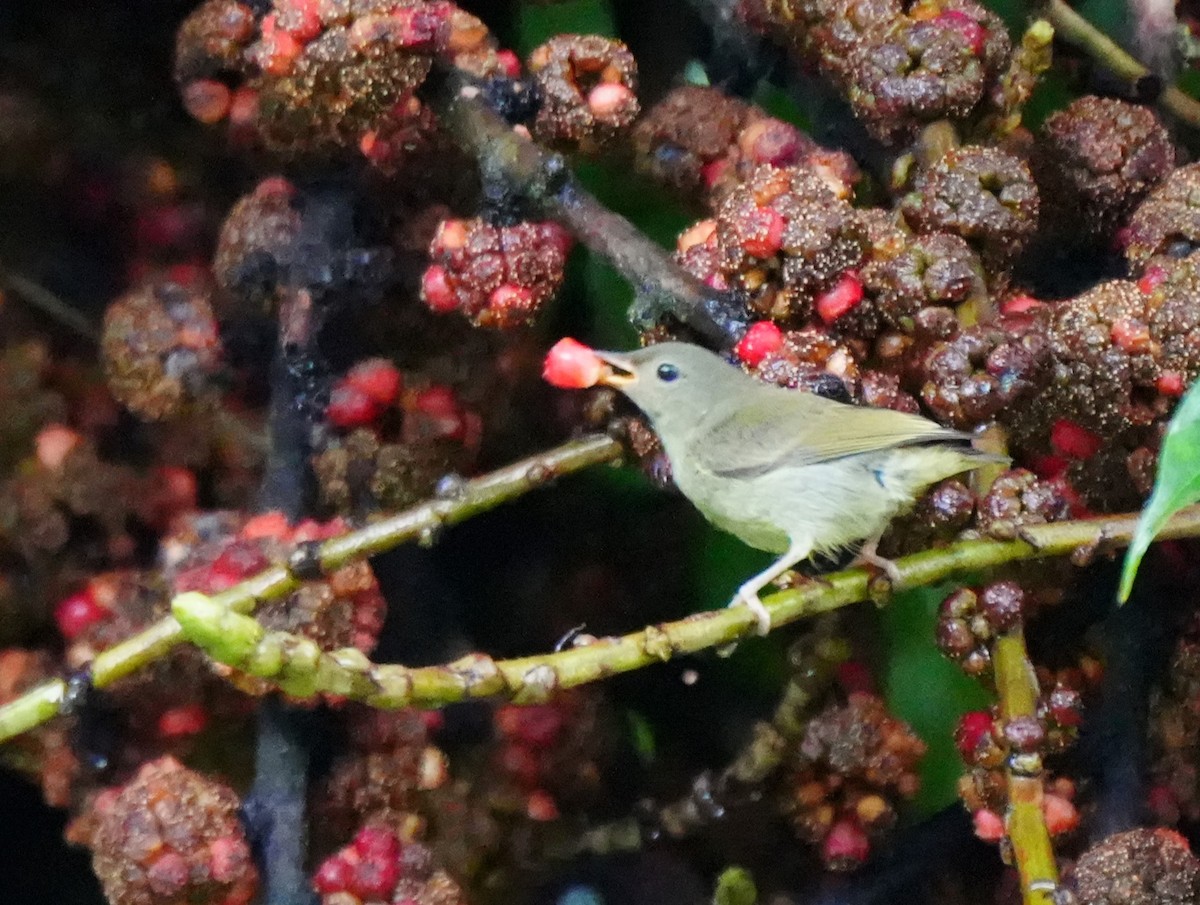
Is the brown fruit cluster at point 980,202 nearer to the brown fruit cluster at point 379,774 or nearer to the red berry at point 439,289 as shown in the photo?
the red berry at point 439,289

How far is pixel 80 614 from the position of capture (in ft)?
3.27

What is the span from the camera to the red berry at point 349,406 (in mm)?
1001

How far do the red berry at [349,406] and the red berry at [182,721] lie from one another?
255 mm

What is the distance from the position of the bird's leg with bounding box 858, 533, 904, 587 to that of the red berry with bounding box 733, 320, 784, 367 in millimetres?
172

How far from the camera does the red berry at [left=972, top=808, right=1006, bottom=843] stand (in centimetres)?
87

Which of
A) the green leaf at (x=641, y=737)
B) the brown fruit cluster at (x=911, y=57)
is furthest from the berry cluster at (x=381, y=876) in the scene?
the brown fruit cluster at (x=911, y=57)

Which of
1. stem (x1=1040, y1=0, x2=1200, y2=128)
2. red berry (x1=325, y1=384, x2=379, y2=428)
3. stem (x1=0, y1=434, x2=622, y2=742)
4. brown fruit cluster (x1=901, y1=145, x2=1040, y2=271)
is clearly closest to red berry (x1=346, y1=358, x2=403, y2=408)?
red berry (x1=325, y1=384, x2=379, y2=428)

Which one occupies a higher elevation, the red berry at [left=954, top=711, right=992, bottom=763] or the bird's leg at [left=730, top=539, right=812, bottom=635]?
the bird's leg at [left=730, top=539, right=812, bottom=635]

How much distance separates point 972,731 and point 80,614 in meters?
0.70

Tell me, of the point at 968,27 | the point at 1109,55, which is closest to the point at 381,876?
the point at 968,27

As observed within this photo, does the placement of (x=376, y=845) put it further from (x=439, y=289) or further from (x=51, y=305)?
(x=51, y=305)

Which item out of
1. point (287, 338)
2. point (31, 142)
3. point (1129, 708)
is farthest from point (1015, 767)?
point (31, 142)

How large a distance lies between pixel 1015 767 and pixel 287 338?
0.65 meters

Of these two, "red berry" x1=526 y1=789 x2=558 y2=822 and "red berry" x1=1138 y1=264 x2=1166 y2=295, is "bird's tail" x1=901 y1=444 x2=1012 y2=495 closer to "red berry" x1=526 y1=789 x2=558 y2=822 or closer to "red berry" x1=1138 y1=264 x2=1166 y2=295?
"red berry" x1=1138 y1=264 x2=1166 y2=295
